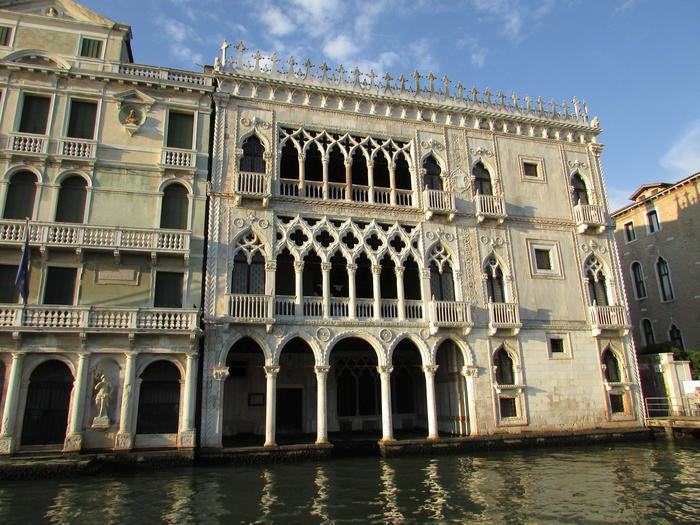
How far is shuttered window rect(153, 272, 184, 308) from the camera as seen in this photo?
1808cm

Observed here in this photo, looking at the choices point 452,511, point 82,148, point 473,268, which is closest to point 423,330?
point 473,268

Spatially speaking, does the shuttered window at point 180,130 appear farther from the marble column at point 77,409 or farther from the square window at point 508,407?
the square window at point 508,407

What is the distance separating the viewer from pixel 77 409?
16078 millimetres

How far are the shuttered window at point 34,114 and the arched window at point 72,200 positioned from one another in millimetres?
2231

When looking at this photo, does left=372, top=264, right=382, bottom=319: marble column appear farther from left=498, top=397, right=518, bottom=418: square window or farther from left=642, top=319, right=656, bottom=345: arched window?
left=642, top=319, right=656, bottom=345: arched window

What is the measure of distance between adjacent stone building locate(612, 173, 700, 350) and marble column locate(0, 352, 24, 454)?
105ft

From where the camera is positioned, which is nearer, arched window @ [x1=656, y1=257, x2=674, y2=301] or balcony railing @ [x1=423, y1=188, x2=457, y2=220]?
balcony railing @ [x1=423, y1=188, x2=457, y2=220]

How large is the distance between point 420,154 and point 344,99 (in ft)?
13.6

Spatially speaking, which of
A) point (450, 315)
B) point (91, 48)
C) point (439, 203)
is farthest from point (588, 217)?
point (91, 48)

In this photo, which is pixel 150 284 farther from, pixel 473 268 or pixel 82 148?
pixel 473 268

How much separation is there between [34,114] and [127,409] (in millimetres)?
11587

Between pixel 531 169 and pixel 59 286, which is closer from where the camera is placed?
pixel 59 286

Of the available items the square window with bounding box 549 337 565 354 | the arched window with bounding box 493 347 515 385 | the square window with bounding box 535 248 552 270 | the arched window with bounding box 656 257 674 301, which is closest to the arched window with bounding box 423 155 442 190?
the square window with bounding box 535 248 552 270

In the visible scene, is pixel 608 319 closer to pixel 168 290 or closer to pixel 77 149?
pixel 168 290
